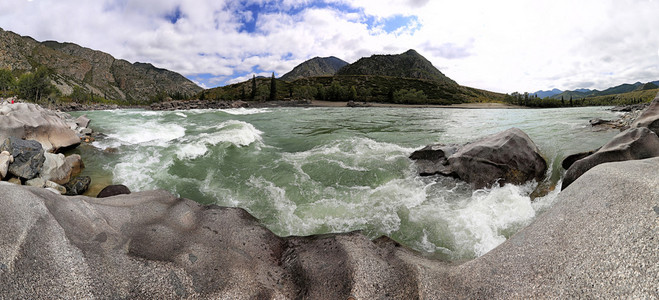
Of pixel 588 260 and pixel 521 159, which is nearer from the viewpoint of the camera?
pixel 588 260

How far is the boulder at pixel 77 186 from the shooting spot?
8.22 metres

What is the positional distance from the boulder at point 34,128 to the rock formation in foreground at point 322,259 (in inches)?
450

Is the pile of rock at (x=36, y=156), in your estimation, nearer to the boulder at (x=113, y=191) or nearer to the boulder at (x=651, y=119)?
the boulder at (x=113, y=191)

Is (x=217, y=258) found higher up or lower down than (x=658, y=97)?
lower down

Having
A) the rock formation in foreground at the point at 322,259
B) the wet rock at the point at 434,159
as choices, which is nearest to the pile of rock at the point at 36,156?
the rock formation in foreground at the point at 322,259

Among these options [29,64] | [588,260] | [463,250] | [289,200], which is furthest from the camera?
[29,64]

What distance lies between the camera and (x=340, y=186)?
9461 mm

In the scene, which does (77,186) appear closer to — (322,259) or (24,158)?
(24,158)

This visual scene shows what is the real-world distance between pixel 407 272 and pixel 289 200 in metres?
5.47

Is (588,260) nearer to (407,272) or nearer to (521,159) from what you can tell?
(407,272)

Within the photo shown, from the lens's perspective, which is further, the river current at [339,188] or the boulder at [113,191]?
the boulder at [113,191]

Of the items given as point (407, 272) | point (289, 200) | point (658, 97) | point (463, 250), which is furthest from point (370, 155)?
point (658, 97)

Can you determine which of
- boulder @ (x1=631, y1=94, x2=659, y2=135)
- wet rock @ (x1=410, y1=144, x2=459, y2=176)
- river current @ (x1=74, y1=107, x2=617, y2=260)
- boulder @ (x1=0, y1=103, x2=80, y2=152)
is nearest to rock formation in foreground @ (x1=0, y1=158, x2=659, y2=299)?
river current @ (x1=74, y1=107, x2=617, y2=260)

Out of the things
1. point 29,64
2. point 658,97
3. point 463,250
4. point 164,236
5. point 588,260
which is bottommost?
point 463,250
